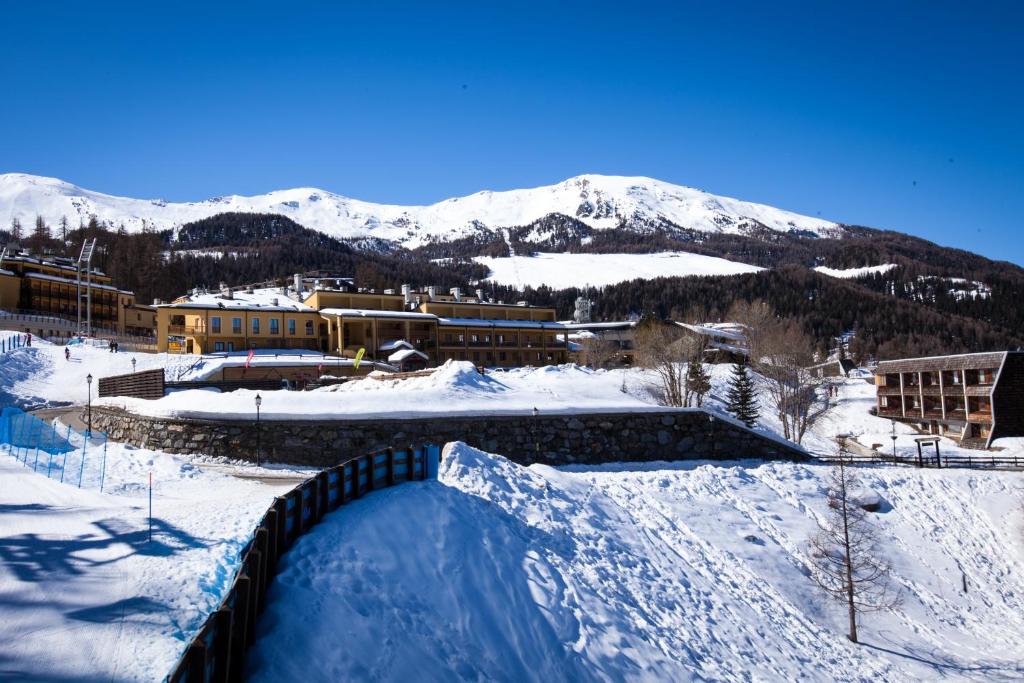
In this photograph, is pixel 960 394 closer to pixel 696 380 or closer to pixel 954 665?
pixel 696 380

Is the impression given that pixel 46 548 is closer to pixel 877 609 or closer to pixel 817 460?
pixel 877 609

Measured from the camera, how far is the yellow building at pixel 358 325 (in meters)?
53.3

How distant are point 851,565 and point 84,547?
16458mm

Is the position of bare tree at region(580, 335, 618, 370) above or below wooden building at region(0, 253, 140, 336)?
below

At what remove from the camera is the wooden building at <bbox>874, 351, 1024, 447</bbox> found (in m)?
42.8

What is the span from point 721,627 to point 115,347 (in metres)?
47.6

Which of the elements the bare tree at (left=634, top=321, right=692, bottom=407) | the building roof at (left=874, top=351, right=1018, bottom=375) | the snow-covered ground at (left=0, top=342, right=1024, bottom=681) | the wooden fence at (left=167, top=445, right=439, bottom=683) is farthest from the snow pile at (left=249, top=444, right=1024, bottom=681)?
the building roof at (left=874, top=351, right=1018, bottom=375)

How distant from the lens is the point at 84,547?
8914 mm

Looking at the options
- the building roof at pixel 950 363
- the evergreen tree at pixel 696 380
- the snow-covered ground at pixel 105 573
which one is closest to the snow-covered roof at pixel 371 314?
the evergreen tree at pixel 696 380

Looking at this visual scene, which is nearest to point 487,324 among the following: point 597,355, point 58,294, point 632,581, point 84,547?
point 597,355

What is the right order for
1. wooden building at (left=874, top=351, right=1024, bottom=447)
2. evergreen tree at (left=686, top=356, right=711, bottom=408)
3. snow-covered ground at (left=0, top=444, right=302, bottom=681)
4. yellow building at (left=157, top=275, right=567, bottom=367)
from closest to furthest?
snow-covered ground at (left=0, top=444, right=302, bottom=681) → evergreen tree at (left=686, top=356, right=711, bottom=408) → wooden building at (left=874, top=351, right=1024, bottom=447) → yellow building at (left=157, top=275, right=567, bottom=367)

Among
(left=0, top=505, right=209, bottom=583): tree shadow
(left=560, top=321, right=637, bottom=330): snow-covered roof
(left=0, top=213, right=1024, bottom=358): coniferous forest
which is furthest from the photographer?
(left=0, top=213, right=1024, bottom=358): coniferous forest

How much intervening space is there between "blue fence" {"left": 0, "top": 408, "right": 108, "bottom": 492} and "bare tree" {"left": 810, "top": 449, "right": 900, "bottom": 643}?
1756 cm

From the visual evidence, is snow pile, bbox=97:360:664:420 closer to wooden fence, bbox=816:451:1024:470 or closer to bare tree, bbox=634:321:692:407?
wooden fence, bbox=816:451:1024:470
